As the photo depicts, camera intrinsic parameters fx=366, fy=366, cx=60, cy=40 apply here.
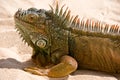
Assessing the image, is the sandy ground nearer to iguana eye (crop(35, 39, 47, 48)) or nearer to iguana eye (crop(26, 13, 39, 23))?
iguana eye (crop(35, 39, 47, 48))

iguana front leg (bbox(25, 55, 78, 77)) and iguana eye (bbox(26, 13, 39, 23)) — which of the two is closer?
iguana front leg (bbox(25, 55, 78, 77))

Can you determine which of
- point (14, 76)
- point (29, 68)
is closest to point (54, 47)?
point (29, 68)

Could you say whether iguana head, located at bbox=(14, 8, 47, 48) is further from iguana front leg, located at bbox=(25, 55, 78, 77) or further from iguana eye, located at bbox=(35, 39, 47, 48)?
iguana front leg, located at bbox=(25, 55, 78, 77)

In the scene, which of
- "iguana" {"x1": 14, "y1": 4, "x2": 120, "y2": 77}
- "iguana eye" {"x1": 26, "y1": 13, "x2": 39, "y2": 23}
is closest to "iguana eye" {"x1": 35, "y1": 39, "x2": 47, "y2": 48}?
"iguana" {"x1": 14, "y1": 4, "x2": 120, "y2": 77}

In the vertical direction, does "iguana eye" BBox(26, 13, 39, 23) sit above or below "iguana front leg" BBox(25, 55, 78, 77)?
above

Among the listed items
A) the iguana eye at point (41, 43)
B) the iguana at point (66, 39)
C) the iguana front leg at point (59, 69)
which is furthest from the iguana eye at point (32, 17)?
the iguana front leg at point (59, 69)

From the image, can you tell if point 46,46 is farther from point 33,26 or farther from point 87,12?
point 87,12
